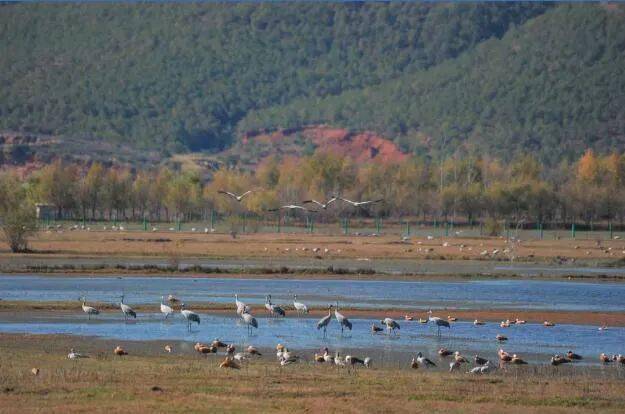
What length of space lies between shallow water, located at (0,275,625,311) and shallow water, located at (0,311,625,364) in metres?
4.79

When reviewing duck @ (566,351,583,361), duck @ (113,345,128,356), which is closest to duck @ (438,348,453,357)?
duck @ (566,351,583,361)

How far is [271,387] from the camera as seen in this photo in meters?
20.2

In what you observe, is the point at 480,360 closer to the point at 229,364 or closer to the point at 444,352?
the point at 444,352

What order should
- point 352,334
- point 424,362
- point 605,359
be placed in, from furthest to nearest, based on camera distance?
1. point 352,334
2. point 605,359
3. point 424,362

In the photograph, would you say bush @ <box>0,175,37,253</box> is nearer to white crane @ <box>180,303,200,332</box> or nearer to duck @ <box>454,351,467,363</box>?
white crane @ <box>180,303,200,332</box>

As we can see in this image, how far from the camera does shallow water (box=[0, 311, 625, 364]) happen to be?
89.1 ft

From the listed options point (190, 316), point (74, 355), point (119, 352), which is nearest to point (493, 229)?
point (190, 316)

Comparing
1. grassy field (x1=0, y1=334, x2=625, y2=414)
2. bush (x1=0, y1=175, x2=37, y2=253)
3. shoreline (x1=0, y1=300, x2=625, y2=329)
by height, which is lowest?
grassy field (x1=0, y1=334, x2=625, y2=414)

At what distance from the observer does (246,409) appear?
1823 centimetres

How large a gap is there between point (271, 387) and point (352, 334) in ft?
31.6

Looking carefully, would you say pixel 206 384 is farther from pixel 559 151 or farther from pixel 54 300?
pixel 559 151

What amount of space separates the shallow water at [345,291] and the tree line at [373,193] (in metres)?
60.5

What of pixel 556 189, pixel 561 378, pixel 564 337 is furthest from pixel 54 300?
pixel 556 189

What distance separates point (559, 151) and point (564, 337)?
530 ft
